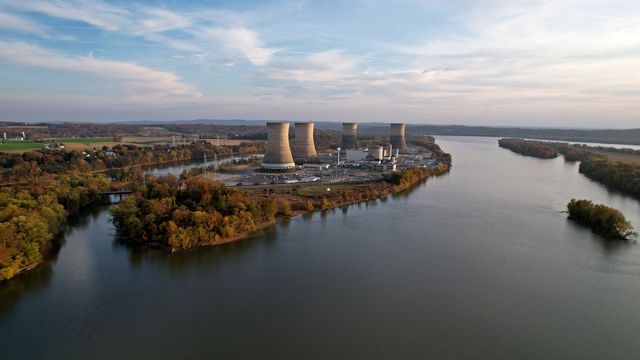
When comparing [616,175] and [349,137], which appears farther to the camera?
[349,137]

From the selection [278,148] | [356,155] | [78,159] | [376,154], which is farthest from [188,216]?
[376,154]

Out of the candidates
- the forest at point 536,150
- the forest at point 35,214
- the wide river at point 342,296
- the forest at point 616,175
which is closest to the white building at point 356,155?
the forest at point 616,175

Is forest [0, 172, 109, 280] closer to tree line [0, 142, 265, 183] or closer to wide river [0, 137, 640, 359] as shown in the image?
wide river [0, 137, 640, 359]

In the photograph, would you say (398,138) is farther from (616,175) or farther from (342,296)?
(342,296)

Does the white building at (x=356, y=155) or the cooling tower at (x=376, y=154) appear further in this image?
the cooling tower at (x=376, y=154)

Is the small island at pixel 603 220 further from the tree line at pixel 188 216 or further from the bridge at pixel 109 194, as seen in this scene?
the bridge at pixel 109 194

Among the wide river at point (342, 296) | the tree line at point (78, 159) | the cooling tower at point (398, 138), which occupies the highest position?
the cooling tower at point (398, 138)

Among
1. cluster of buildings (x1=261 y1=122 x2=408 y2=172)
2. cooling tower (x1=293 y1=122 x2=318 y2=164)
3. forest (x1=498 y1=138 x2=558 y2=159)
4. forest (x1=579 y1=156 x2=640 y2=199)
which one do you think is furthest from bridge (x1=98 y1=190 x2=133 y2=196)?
forest (x1=498 y1=138 x2=558 y2=159)
